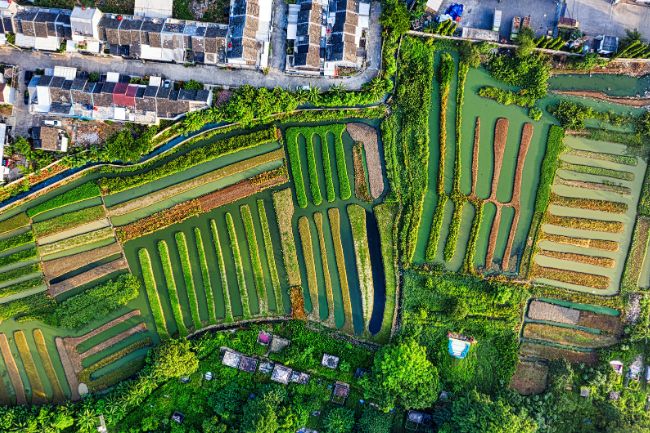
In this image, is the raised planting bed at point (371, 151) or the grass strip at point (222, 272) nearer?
the raised planting bed at point (371, 151)

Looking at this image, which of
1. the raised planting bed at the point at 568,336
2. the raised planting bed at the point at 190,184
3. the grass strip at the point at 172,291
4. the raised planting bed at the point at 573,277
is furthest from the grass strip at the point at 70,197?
the raised planting bed at the point at 568,336

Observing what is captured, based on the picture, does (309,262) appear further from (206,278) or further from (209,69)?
(209,69)

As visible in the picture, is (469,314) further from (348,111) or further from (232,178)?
(232,178)

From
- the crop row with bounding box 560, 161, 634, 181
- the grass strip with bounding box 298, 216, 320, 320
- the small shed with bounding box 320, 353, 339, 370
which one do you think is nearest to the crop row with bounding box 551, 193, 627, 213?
the crop row with bounding box 560, 161, 634, 181

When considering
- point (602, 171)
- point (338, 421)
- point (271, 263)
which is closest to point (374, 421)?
point (338, 421)

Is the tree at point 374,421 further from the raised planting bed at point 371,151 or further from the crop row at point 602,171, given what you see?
the crop row at point 602,171

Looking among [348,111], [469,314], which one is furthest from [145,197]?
[469,314]

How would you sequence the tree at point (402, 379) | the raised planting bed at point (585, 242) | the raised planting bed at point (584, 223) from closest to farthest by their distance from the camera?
the tree at point (402, 379) < the raised planting bed at point (584, 223) < the raised planting bed at point (585, 242)
